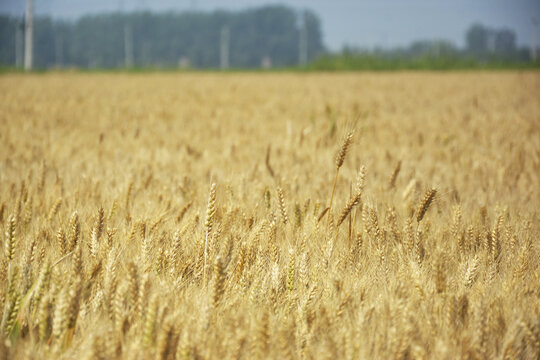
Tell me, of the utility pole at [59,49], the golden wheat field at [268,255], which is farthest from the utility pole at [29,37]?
the utility pole at [59,49]

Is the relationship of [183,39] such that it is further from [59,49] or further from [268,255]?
[268,255]

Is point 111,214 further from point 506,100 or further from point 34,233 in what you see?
point 506,100

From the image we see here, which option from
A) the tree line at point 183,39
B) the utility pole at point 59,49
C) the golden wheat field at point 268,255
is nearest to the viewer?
the golden wheat field at point 268,255

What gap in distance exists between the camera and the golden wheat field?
0.83m

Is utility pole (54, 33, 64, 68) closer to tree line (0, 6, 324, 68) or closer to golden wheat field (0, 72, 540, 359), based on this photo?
tree line (0, 6, 324, 68)

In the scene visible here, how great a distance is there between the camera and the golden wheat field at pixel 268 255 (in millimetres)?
834

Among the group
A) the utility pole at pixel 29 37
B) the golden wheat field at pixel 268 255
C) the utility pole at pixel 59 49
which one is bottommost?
the golden wheat field at pixel 268 255

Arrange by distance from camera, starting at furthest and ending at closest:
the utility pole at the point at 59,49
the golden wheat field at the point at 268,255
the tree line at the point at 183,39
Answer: the tree line at the point at 183,39 < the utility pole at the point at 59,49 < the golden wheat field at the point at 268,255

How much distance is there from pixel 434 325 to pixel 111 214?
1.11 metres

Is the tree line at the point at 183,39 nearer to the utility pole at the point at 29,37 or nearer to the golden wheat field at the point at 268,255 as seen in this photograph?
the utility pole at the point at 29,37

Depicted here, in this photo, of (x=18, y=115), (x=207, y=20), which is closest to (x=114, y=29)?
(x=207, y=20)

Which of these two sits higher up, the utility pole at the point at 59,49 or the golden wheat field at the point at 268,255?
the utility pole at the point at 59,49

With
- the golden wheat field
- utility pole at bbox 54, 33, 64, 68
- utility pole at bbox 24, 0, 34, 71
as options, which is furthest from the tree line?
the golden wheat field

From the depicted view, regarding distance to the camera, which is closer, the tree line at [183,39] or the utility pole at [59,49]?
the utility pole at [59,49]
